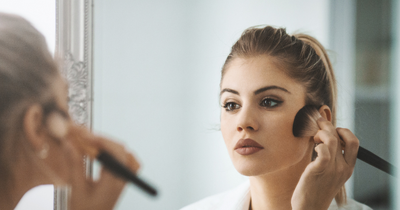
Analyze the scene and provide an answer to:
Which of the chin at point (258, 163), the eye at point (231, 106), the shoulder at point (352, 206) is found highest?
the eye at point (231, 106)

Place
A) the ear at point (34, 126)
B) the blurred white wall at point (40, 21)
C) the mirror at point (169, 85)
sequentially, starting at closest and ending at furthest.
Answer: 1. the ear at point (34, 126)
2. the blurred white wall at point (40, 21)
3. the mirror at point (169, 85)

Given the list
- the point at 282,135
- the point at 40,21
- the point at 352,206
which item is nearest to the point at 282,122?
the point at 282,135

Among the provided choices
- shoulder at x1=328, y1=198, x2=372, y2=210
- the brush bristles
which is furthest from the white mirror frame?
shoulder at x1=328, y1=198, x2=372, y2=210

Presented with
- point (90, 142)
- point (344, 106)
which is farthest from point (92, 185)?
point (344, 106)

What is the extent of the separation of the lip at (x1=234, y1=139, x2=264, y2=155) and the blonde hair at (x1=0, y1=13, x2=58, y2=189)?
0.94 ft

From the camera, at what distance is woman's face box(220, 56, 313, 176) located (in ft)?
1.48

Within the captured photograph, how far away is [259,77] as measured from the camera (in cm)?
46

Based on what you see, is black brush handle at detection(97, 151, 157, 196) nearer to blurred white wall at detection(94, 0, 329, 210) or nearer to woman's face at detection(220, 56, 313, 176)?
woman's face at detection(220, 56, 313, 176)

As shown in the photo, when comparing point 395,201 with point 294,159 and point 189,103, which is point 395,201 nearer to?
point 294,159

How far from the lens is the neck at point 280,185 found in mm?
506

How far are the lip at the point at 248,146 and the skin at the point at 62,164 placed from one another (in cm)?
23

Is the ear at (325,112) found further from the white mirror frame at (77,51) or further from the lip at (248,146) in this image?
the white mirror frame at (77,51)

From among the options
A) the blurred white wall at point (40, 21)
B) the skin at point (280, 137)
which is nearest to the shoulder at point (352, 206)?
the skin at point (280, 137)

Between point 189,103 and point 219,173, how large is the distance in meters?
0.17
